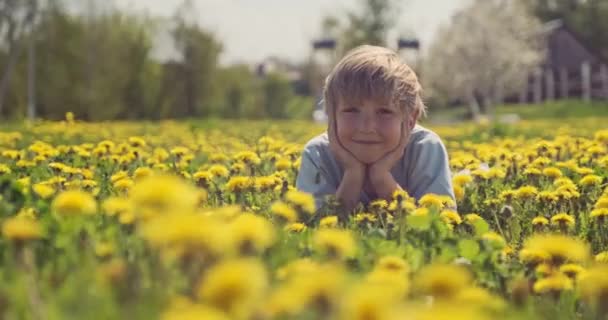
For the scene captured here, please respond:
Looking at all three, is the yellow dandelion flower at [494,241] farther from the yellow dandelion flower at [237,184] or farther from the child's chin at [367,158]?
the child's chin at [367,158]

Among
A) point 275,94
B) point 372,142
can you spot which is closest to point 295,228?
point 372,142

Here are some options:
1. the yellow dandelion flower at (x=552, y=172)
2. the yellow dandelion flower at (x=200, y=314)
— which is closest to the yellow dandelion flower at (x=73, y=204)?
the yellow dandelion flower at (x=200, y=314)

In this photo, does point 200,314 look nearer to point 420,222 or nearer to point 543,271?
point 543,271

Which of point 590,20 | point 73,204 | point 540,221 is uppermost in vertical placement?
point 590,20

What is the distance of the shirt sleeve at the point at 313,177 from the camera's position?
12.8 ft

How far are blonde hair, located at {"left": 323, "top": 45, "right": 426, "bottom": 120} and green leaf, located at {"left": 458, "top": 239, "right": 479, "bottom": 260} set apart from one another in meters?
1.40

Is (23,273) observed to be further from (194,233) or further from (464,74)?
(464,74)

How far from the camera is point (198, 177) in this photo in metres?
3.42

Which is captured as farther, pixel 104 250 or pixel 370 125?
pixel 370 125

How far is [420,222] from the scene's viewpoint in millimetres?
2430

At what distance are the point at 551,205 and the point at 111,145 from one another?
281 centimetres

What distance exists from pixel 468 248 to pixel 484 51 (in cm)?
3846

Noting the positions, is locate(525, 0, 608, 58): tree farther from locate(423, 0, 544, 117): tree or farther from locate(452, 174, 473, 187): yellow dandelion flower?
locate(452, 174, 473, 187): yellow dandelion flower

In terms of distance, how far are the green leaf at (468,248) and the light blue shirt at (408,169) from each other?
143cm
